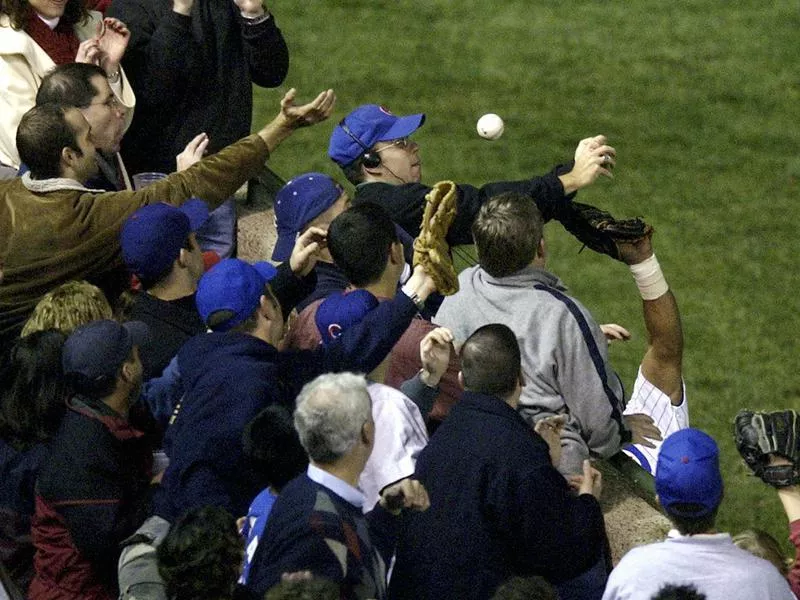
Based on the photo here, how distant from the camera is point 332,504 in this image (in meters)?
4.58

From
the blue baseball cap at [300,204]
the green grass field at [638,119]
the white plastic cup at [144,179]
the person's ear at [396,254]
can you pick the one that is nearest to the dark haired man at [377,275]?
the person's ear at [396,254]

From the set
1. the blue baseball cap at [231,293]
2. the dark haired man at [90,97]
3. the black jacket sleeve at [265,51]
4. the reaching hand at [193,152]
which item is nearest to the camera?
the blue baseball cap at [231,293]

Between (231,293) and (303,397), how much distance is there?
2.22ft

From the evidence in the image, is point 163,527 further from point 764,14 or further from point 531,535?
point 764,14

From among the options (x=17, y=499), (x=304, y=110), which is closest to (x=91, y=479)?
(x=17, y=499)

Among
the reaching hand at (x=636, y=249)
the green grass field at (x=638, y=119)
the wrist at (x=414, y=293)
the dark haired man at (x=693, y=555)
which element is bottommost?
the green grass field at (x=638, y=119)

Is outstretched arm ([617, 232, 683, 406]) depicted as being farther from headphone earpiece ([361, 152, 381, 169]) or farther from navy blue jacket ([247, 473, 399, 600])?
navy blue jacket ([247, 473, 399, 600])

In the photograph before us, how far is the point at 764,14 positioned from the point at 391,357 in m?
7.91

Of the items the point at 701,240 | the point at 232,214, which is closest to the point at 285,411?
the point at 232,214

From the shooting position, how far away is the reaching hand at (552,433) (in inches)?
201

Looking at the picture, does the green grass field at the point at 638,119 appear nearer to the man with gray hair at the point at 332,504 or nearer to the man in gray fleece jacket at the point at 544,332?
the man in gray fleece jacket at the point at 544,332

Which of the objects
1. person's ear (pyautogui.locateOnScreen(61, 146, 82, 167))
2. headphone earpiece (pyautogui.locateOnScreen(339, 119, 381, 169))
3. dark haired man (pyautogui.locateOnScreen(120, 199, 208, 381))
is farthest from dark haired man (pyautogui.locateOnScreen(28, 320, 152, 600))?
headphone earpiece (pyautogui.locateOnScreen(339, 119, 381, 169))

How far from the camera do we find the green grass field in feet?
32.8

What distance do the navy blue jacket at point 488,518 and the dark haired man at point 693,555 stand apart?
219 millimetres
